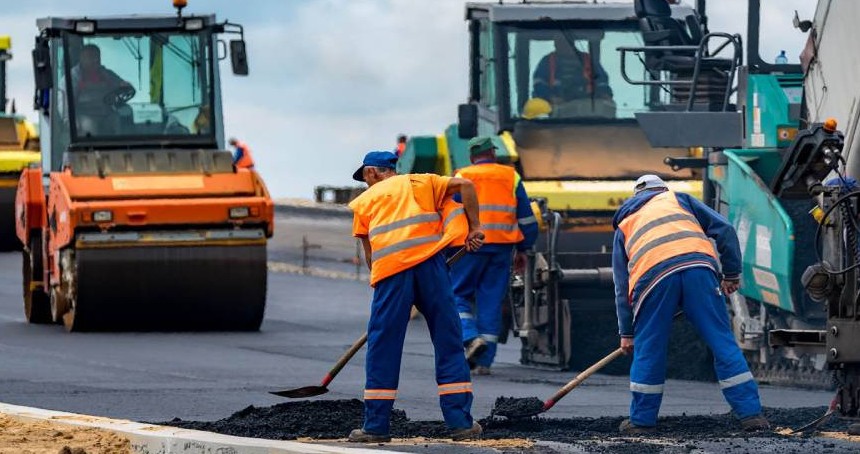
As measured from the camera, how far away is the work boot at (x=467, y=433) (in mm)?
9422

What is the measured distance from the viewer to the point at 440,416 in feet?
36.4

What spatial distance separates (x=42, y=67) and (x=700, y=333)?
9815mm

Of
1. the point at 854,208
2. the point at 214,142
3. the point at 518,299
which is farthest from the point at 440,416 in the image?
the point at 214,142

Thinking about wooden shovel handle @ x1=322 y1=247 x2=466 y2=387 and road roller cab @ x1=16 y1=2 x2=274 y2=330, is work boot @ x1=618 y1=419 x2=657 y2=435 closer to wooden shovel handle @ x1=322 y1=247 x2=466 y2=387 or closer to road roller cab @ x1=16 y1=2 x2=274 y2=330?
wooden shovel handle @ x1=322 y1=247 x2=466 y2=387

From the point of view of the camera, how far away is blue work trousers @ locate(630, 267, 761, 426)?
983 centimetres

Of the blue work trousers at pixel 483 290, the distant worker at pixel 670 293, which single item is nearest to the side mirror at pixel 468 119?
the blue work trousers at pixel 483 290

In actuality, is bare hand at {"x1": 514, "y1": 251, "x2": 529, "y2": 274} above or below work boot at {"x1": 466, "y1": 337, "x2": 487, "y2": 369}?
above

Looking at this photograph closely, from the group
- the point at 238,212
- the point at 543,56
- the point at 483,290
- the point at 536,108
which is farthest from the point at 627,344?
the point at 238,212

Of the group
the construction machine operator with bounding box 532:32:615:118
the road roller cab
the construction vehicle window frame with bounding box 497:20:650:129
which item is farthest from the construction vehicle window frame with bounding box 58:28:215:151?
the construction machine operator with bounding box 532:32:615:118

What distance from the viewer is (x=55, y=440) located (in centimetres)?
934

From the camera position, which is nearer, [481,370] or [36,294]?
[481,370]

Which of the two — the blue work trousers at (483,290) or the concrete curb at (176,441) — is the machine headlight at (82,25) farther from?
the concrete curb at (176,441)

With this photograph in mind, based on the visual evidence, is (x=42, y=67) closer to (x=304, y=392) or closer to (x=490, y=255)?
(x=490, y=255)

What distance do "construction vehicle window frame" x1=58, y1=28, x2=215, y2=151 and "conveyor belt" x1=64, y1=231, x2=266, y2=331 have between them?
1340 mm
